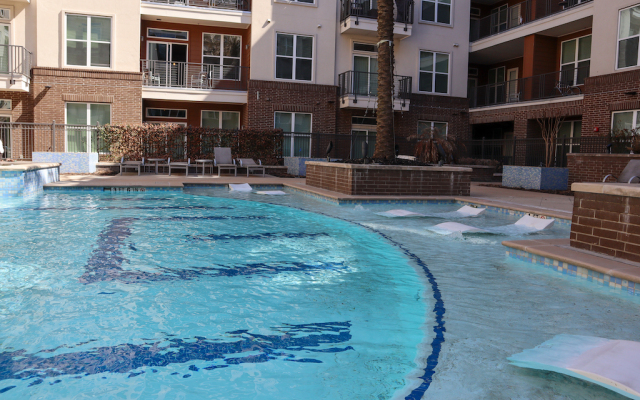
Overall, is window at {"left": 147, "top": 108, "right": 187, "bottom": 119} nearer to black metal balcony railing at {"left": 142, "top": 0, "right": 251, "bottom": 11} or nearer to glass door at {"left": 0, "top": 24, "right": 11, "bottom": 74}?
black metal balcony railing at {"left": 142, "top": 0, "right": 251, "bottom": 11}

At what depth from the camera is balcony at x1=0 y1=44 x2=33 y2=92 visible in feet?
53.5

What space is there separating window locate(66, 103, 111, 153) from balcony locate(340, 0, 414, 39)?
9.43 m

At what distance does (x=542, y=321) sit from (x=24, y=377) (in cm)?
311

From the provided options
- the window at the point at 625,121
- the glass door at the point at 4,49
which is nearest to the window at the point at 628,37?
the window at the point at 625,121

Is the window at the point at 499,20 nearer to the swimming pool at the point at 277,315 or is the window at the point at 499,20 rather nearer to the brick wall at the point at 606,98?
the brick wall at the point at 606,98

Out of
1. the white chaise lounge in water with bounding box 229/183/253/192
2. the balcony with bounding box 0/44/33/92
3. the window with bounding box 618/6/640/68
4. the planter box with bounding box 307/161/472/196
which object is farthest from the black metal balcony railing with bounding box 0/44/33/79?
the window with bounding box 618/6/640/68

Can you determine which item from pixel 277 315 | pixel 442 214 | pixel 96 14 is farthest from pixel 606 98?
pixel 96 14

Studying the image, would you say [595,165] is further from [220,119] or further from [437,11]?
[220,119]

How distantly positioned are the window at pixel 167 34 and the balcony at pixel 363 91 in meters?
6.27

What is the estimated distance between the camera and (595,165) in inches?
487

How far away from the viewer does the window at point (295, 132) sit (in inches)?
762

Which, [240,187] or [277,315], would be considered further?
[240,187]

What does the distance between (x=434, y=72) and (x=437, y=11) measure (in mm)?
2542

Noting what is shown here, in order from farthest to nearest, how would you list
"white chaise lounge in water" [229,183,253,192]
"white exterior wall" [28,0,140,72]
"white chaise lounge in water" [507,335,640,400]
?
"white exterior wall" [28,0,140,72] → "white chaise lounge in water" [229,183,253,192] → "white chaise lounge in water" [507,335,640,400]
